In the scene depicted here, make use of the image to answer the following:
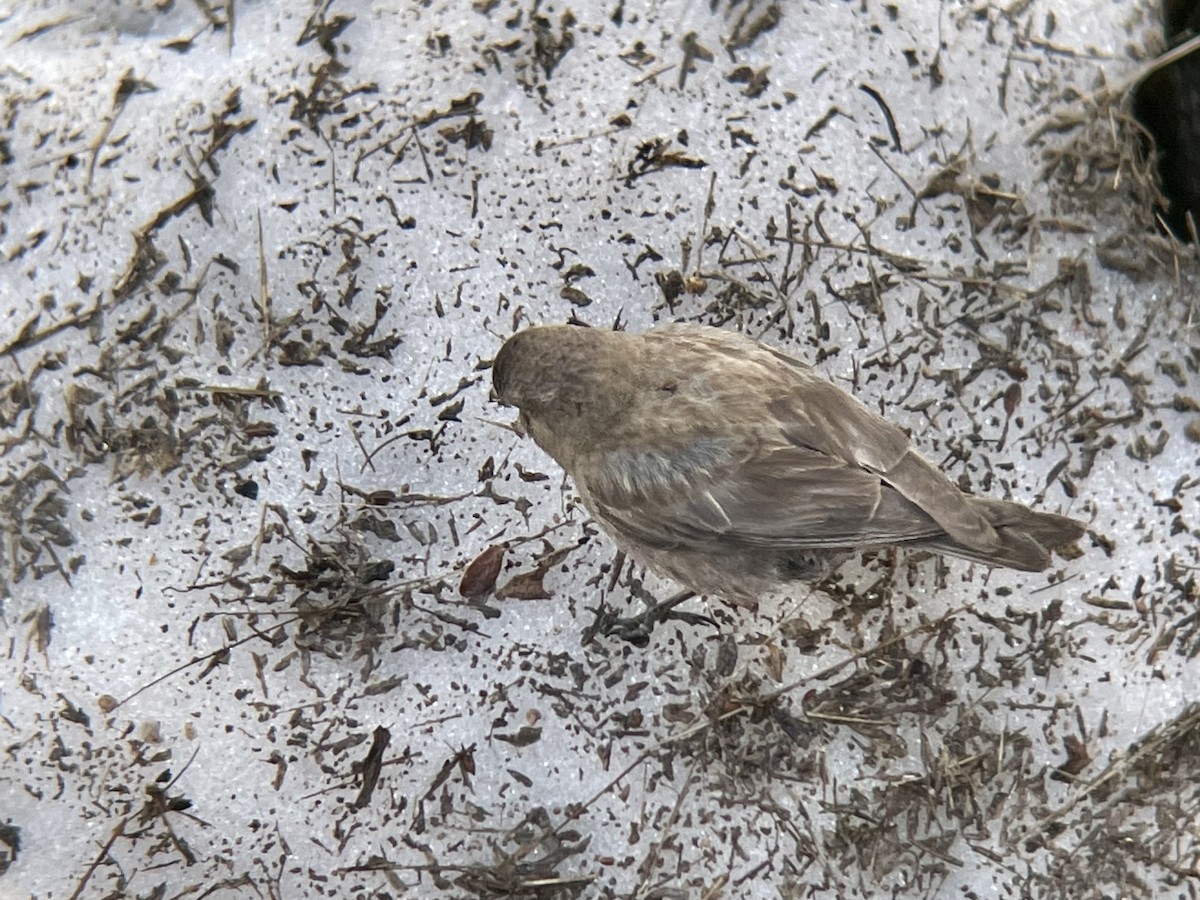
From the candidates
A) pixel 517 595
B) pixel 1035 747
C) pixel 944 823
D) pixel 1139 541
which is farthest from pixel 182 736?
pixel 1139 541

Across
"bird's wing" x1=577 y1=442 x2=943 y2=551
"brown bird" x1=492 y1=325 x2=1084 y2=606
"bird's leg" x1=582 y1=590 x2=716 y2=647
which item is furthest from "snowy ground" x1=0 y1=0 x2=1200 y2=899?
"bird's wing" x1=577 y1=442 x2=943 y2=551

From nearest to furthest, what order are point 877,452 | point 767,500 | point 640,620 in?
1. point 767,500
2. point 877,452
3. point 640,620

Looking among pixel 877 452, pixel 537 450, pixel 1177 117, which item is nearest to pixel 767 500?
pixel 877 452

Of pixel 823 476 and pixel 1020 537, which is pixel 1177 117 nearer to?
pixel 1020 537

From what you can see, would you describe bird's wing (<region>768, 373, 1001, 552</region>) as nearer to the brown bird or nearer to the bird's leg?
the brown bird

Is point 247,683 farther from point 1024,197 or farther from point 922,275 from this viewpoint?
point 1024,197

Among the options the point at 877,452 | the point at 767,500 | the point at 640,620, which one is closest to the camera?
the point at 767,500
